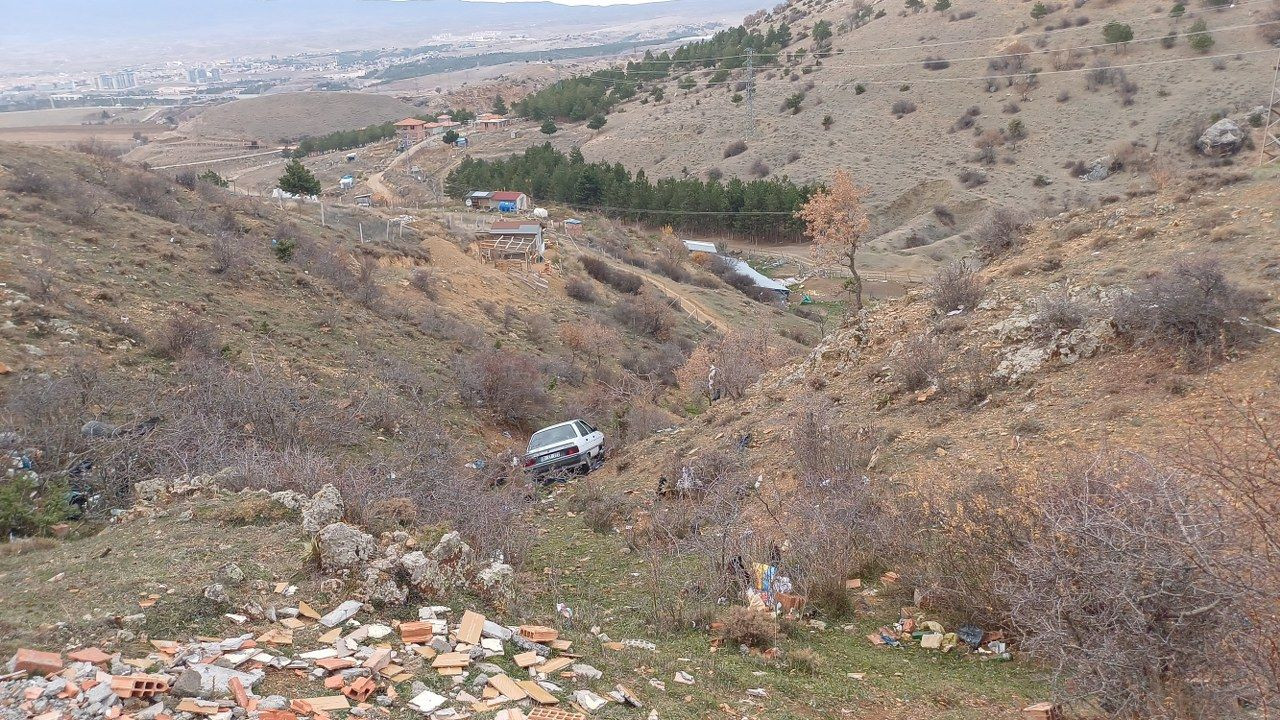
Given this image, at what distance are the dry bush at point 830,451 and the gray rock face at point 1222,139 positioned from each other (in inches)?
1734

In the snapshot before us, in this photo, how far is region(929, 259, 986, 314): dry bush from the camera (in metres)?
13.5

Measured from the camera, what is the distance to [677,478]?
38.5 feet

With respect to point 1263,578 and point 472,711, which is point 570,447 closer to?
point 472,711

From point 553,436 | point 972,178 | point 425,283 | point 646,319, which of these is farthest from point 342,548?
point 972,178

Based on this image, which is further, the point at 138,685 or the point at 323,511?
the point at 323,511

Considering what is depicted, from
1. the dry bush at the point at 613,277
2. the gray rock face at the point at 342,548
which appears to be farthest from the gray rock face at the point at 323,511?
the dry bush at the point at 613,277

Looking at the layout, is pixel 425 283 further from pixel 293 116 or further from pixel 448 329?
pixel 293 116

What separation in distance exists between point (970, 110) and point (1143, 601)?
64567 mm

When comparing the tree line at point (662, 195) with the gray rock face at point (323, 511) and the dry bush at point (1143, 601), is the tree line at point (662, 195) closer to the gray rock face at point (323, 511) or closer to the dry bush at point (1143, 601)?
the gray rock face at point (323, 511)

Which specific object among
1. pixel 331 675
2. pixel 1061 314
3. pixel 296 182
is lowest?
pixel 1061 314

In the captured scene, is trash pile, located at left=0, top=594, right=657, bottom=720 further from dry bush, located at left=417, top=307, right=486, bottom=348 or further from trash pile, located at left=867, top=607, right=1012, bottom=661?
dry bush, located at left=417, top=307, right=486, bottom=348

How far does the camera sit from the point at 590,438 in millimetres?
14727

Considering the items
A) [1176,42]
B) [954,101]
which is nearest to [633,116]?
[954,101]

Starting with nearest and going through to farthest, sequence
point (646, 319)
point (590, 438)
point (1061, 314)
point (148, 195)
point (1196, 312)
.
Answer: point (1196, 312), point (1061, 314), point (590, 438), point (148, 195), point (646, 319)
